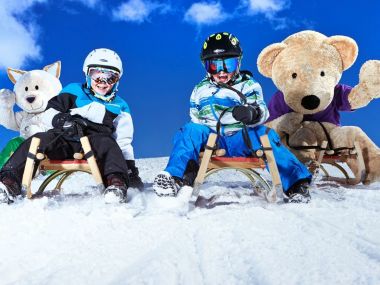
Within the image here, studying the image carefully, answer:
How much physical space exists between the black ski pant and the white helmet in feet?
1.82

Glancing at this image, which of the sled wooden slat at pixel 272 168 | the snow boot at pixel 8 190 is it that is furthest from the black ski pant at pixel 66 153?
the sled wooden slat at pixel 272 168

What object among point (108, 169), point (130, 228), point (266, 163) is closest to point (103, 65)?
point (108, 169)

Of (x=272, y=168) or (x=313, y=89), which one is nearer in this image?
(x=272, y=168)

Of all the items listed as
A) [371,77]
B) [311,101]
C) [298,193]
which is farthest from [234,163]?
[371,77]

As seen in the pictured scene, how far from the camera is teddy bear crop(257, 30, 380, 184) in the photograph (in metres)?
3.78

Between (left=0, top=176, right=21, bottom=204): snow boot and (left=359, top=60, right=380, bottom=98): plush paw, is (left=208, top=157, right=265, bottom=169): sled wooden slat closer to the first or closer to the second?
(left=0, top=176, right=21, bottom=204): snow boot

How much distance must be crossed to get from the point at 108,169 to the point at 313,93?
6.77ft

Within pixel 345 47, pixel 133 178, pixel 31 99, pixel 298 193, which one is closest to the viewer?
pixel 298 193

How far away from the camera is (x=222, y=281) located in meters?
1.13

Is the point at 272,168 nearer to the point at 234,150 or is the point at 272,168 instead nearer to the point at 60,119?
the point at 234,150

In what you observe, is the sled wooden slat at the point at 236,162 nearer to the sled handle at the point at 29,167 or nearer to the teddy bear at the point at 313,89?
the sled handle at the point at 29,167

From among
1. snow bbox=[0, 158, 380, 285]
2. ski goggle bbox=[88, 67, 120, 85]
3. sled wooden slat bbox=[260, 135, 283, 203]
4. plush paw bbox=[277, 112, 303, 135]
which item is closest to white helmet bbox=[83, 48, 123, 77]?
ski goggle bbox=[88, 67, 120, 85]

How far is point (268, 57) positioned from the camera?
4016 mm

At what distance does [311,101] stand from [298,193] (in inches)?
57.2
